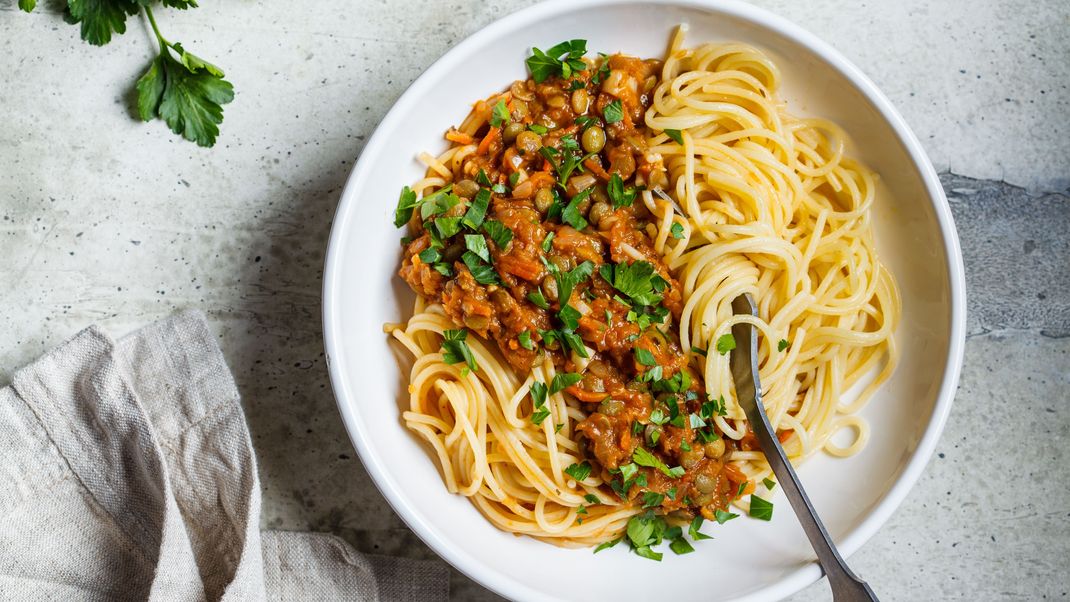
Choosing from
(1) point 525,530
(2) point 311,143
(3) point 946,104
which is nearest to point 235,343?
(2) point 311,143

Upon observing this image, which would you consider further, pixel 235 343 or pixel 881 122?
pixel 235 343

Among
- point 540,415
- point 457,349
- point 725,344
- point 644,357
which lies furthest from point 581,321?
point 725,344

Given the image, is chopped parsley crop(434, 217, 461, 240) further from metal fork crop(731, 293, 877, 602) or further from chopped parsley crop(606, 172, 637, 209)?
metal fork crop(731, 293, 877, 602)

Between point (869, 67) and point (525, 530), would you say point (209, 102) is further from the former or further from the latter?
point (869, 67)

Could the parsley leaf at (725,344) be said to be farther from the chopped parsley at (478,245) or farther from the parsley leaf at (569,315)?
the chopped parsley at (478,245)

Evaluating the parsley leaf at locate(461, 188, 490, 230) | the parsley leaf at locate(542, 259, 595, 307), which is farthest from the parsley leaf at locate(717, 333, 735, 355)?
the parsley leaf at locate(461, 188, 490, 230)

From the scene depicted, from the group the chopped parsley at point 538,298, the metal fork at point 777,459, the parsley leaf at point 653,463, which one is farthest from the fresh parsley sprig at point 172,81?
the metal fork at point 777,459

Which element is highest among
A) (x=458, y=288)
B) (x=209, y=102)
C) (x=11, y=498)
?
(x=209, y=102)
